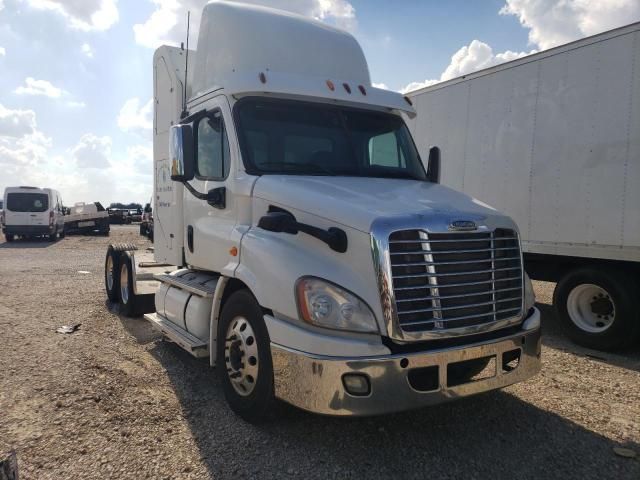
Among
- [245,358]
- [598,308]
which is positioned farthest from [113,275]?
[598,308]

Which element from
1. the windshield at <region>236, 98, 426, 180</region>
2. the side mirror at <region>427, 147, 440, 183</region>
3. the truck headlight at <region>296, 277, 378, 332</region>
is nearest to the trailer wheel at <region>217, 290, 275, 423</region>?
the truck headlight at <region>296, 277, 378, 332</region>

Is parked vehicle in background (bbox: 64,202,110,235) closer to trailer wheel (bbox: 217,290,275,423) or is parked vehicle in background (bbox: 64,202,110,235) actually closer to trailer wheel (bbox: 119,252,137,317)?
trailer wheel (bbox: 119,252,137,317)

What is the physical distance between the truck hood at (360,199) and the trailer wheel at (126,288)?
14.3 ft

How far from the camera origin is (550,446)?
3.69 m

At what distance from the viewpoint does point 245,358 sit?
12.7ft

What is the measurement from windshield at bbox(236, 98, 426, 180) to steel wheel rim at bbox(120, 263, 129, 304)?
176 inches

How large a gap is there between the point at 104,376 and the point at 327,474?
283 centimetres

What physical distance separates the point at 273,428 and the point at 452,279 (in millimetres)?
1779

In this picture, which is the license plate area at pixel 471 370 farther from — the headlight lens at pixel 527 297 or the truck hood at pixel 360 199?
the truck hood at pixel 360 199

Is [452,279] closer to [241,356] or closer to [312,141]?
[241,356]

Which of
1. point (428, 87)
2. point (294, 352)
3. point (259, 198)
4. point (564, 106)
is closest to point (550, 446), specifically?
point (294, 352)

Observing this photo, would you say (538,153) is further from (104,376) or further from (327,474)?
(104,376)

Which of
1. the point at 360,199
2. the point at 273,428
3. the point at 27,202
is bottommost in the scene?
the point at 273,428

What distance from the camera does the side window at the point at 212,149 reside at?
15.0 ft
